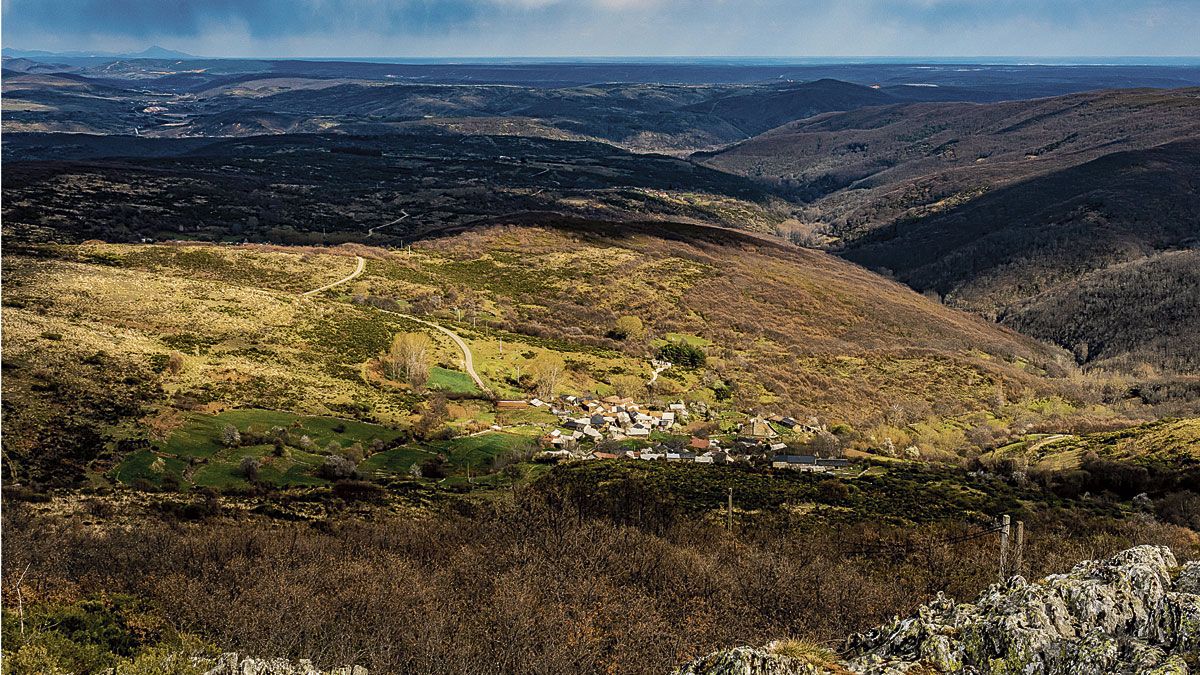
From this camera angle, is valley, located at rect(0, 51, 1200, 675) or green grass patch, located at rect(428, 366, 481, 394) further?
green grass patch, located at rect(428, 366, 481, 394)

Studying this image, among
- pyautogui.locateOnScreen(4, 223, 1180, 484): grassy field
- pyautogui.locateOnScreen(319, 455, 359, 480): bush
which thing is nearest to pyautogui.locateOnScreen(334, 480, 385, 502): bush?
pyautogui.locateOnScreen(319, 455, 359, 480): bush

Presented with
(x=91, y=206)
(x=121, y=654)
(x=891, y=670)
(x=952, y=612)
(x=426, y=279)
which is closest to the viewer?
(x=891, y=670)

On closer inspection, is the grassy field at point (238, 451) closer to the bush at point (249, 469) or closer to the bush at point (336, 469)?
the bush at point (249, 469)

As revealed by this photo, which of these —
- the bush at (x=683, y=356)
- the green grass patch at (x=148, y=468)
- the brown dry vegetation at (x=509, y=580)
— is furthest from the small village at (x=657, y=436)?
the green grass patch at (x=148, y=468)

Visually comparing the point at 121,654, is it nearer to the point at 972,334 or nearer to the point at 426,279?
the point at 426,279

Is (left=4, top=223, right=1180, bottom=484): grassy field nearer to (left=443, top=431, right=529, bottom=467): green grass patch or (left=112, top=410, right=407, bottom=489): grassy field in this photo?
(left=112, top=410, right=407, bottom=489): grassy field

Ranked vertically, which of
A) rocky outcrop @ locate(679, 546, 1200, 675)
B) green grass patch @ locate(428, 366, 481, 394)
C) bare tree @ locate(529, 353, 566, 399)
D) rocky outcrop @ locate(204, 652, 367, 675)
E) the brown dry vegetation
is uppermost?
rocky outcrop @ locate(679, 546, 1200, 675)

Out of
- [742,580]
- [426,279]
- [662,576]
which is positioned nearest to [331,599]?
[662,576]
